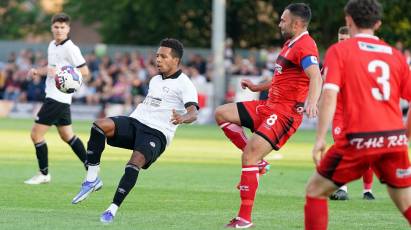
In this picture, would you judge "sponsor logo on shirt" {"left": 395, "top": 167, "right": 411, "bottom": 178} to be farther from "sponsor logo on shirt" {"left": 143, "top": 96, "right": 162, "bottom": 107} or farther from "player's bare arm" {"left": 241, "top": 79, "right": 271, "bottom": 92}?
"player's bare arm" {"left": 241, "top": 79, "right": 271, "bottom": 92}

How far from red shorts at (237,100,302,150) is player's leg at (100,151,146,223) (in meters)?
1.30

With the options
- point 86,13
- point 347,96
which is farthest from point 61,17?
point 86,13

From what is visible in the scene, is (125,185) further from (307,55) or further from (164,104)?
(307,55)

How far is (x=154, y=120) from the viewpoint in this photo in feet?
37.6

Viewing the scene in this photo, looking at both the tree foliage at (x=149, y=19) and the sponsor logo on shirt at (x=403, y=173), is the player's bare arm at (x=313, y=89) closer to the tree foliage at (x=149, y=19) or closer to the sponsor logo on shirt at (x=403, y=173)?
the sponsor logo on shirt at (x=403, y=173)

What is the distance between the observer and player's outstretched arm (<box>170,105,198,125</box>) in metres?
10.9

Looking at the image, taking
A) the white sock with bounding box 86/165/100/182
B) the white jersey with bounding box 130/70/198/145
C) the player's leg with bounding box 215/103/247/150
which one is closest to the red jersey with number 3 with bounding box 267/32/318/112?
the player's leg with bounding box 215/103/247/150

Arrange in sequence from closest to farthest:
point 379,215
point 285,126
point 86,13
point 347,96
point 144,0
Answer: point 347,96 < point 285,126 < point 379,215 < point 144,0 < point 86,13

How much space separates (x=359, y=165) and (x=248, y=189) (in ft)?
8.52

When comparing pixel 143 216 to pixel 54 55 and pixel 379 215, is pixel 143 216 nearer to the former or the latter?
pixel 379 215

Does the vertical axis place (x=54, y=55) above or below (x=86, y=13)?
above

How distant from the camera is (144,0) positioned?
1740 inches

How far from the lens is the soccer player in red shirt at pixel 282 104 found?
1077cm

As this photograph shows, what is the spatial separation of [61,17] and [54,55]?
0.59 meters
